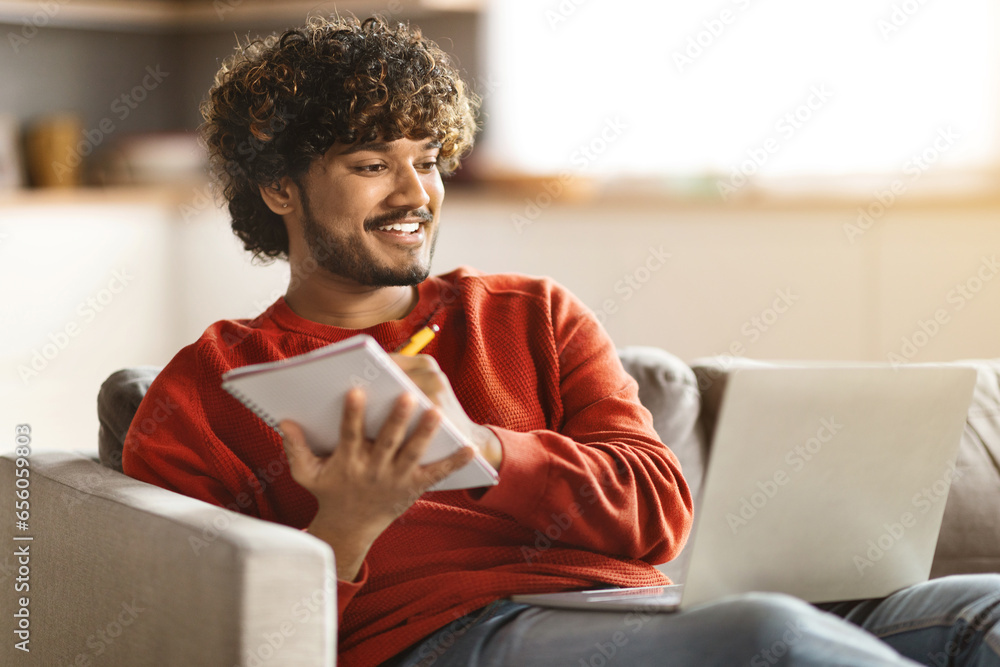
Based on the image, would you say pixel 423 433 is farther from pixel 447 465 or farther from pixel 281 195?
pixel 281 195

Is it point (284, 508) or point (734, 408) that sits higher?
point (734, 408)

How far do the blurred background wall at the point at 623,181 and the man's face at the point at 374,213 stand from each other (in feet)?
6.17

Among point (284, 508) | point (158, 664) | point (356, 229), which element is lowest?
point (158, 664)

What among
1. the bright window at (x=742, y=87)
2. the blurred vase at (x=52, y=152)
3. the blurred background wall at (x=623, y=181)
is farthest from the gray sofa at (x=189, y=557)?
the blurred vase at (x=52, y=152)

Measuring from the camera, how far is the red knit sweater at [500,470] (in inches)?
Answer: 49.2

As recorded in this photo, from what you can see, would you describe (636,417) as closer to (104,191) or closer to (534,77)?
(534,77)

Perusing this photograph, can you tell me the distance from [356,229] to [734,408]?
2.07 ft

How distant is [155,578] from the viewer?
115cm

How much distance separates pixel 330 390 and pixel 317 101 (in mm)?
597

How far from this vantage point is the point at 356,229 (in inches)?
57.4

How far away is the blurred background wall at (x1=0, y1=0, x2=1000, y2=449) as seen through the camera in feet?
9.75

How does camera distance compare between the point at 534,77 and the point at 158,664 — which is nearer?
the point at 158,664

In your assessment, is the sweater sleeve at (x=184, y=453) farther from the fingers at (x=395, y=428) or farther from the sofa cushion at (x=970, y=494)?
the sofa cushion at (x=970, y=494)

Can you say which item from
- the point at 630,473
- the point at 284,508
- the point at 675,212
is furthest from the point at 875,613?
the point at 675,212
